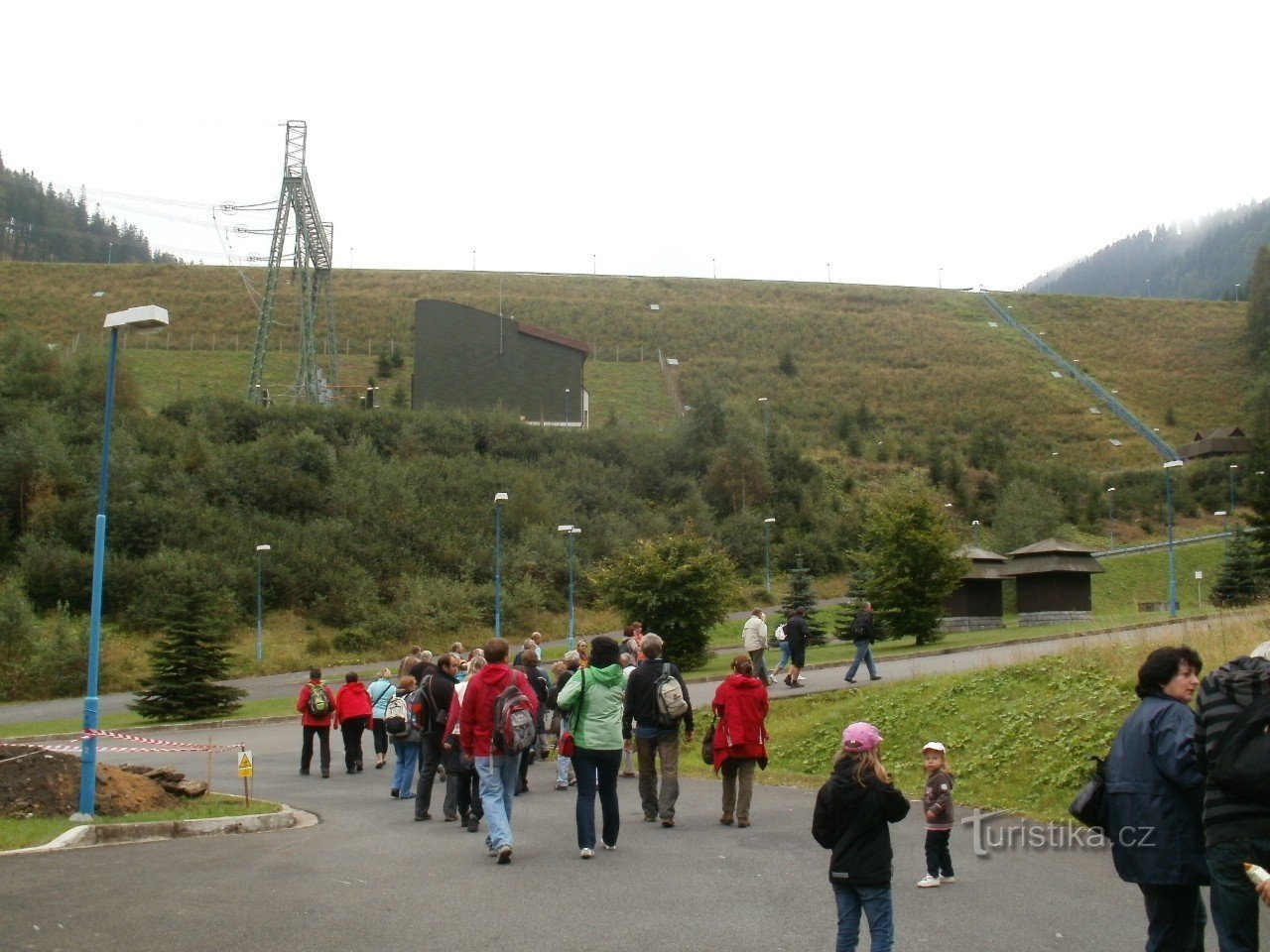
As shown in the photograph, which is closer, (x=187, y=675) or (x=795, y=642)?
(x=795, y=642)

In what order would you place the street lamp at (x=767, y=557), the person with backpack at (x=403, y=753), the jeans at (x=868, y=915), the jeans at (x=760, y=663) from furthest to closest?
the street lamp at (x=767, y=557), the jeans at (x=760, y=663), the person with backpack at (x=403, y=753), the jeans at (x=868, y=915)

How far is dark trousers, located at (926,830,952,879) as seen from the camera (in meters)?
9.16

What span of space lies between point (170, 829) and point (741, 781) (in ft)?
18.1

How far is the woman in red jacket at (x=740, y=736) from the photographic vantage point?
38.1 ft

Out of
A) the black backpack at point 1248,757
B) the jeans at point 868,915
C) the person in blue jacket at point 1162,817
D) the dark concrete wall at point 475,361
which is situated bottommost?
the jeans at point 868,915

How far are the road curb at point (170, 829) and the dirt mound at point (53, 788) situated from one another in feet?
2.39

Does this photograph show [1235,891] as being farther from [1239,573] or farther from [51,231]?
[51,231]

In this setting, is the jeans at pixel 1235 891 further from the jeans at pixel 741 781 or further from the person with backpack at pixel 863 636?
the person with backpack at pixel 863 636

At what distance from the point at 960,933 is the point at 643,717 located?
182 inches

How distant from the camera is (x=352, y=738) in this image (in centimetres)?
1783

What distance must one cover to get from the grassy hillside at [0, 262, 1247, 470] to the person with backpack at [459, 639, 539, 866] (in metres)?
64.8

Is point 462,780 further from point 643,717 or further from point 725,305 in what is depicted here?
point 725,305

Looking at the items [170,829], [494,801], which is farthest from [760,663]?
[494,801]

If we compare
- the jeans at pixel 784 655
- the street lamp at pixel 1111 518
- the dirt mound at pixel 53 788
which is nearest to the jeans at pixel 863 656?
the jeans at pixel 784 655
